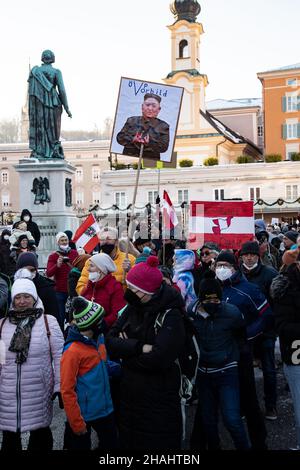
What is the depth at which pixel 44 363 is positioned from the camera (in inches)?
174

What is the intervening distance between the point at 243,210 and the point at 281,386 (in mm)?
2581

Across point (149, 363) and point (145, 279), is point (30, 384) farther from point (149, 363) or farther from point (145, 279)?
point (145, 279)

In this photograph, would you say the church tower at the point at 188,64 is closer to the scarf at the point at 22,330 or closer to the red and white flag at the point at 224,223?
the red and white flag at the point at 224,223

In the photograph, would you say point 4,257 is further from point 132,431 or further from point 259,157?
point 259,157

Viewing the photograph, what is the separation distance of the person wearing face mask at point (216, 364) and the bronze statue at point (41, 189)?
495 inches

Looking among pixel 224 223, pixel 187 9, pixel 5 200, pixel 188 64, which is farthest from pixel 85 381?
pixel 5 200

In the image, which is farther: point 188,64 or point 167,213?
point 188,64

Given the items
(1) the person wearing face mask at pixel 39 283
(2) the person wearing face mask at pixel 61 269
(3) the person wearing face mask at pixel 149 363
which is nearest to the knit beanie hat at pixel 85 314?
(3) the person wearing face mask at pixel 149 363

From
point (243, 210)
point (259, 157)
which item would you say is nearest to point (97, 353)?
point (243, 210)

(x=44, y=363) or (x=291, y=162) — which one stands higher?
(x=291, y=162)

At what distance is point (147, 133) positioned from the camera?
25.7ft

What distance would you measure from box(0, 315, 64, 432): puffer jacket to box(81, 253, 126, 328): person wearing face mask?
1.02 meters

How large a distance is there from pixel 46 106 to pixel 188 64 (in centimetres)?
4054

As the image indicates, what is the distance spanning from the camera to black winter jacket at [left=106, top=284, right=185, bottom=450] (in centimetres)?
387
